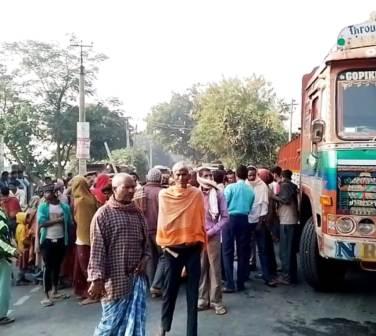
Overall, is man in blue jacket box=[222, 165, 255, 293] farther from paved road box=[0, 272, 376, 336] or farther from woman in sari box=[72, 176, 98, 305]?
woman in sari box=[72, 176, 98, 305]

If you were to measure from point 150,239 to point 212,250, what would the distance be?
114cm

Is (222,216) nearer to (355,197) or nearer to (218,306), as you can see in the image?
(218,306)

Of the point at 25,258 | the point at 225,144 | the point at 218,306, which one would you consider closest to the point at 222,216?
the point at 218,306

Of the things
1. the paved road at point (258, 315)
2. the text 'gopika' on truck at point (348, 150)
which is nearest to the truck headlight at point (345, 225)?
the text 'gopika' on truck at point (348, 150)

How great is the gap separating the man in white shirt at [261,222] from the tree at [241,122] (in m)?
19.6

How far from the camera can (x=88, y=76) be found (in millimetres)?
29797

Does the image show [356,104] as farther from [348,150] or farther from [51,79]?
[51,79]

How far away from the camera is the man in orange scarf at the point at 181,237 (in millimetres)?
5168

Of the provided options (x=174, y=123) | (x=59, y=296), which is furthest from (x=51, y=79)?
(x=174, y=123)

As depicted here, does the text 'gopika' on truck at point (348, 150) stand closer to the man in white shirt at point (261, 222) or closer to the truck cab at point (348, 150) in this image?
the truck cab at point (348, 150)

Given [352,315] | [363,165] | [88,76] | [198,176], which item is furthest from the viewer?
[88,76]

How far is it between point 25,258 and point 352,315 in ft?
15.7

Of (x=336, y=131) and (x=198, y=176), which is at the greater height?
(x=336, y=131)

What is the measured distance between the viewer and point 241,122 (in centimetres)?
2878
